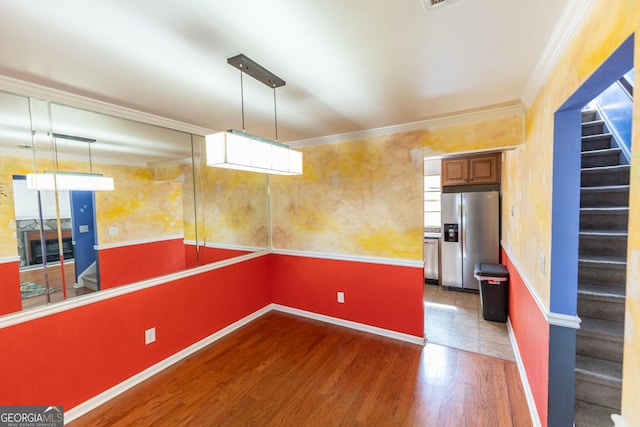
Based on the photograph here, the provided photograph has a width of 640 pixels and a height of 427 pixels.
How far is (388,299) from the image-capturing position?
312 centimetres

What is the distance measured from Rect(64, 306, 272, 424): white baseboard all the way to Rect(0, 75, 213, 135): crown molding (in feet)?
7.40

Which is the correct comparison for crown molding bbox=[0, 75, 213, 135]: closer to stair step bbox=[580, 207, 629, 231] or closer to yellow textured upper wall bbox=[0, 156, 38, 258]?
yellow textured upper wall bbox=[0, 156, 38, 258]

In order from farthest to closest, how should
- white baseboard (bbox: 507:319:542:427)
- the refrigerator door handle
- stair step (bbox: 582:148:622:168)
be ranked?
the refrigerator door handle < stair step (bbox: 582:148:622:168) < white baseboard (bbox: 507:319:542:427)

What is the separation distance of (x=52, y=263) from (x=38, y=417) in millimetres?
1031

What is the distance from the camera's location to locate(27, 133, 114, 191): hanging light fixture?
73.3 inches

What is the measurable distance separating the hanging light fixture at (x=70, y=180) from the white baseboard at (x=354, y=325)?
2579 millimetres

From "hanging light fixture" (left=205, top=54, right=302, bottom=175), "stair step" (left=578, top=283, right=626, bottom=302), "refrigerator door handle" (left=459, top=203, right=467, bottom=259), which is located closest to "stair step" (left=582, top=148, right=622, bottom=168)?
"stair step" (left=578, top=283, right=626, bottom=302)

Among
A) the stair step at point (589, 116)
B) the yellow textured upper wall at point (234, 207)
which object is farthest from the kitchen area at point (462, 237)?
the yellow textured upper wall at point (234, 207)

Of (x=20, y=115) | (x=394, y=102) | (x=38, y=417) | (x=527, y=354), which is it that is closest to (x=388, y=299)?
(x=527, y=354)

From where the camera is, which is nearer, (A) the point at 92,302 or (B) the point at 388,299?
(A) the point at 92,302

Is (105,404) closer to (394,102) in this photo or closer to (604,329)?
(394,102)

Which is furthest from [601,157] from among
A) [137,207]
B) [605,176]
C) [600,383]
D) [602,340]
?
[137,207]

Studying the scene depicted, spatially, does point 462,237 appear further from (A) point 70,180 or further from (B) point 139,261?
(A) point 70,180

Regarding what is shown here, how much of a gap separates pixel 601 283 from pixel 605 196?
83cm
